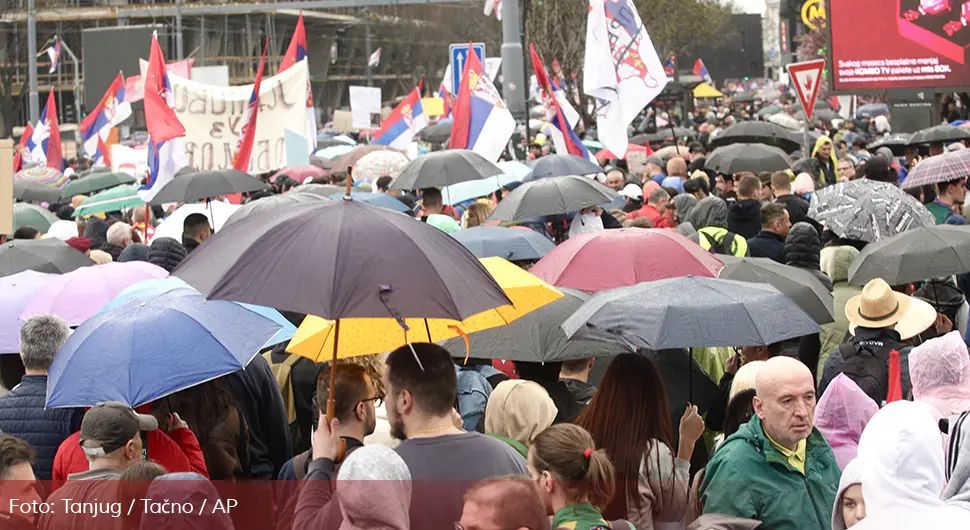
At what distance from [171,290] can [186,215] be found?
214 inches

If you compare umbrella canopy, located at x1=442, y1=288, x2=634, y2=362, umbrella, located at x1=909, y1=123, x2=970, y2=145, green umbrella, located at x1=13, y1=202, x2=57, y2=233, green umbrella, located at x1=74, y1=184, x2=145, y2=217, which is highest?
umbrella, located at x1=909, y1=123, x2=970, y2=145

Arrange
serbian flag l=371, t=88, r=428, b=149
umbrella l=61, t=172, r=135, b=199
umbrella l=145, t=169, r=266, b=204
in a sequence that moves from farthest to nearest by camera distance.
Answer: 1. serbian flag l=371, t=88, r=428, b=149
2. umbrella l=61, t=172, r=135, b=199
3. umbrella l=145, t=169, r=266, b=204

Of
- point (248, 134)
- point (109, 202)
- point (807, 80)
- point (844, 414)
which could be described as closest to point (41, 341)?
point (844, 414)

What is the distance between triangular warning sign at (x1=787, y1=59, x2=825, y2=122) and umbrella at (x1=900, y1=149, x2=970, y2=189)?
356 cm

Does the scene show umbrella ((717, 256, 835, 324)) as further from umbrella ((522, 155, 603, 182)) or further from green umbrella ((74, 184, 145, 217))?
green umbrella ((74, 184, 145, 217))

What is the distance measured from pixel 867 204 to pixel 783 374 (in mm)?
5077

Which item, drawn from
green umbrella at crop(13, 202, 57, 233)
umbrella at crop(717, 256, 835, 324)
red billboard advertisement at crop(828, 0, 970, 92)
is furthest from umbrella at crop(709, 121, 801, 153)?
umbrella at crop(717, 256, 835, 324)

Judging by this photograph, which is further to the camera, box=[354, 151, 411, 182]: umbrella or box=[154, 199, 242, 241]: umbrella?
box=[354, 151, 411, 182]: umbrella

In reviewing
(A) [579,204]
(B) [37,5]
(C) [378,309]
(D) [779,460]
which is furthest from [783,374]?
(B) [37,5]

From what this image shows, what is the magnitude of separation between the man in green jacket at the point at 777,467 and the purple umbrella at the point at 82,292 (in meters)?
3.77

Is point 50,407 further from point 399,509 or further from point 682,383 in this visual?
point 682,383

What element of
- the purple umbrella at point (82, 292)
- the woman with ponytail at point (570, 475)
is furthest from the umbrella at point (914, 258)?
the woman with ponytail at point (570, 475)

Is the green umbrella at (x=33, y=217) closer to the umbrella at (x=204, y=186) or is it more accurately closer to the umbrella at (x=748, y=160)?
the umbrella at (x=204, y=186)

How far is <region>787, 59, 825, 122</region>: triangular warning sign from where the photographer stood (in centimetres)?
1534
